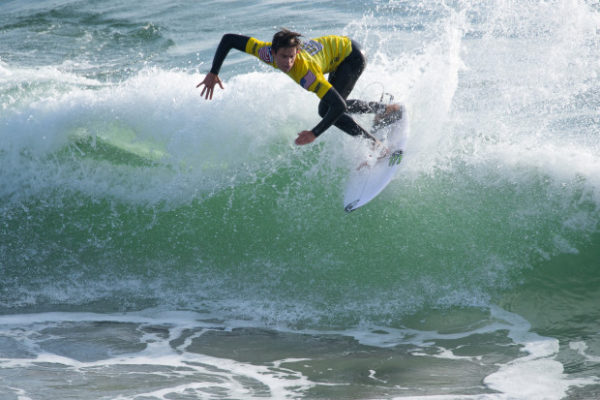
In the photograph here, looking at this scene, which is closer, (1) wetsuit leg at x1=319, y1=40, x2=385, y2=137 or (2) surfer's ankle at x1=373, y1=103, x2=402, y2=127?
(1) wetsuit leg at x1=319, y1=40, x2=385, y2=137

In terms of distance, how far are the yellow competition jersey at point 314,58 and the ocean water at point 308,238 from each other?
38.3 inches

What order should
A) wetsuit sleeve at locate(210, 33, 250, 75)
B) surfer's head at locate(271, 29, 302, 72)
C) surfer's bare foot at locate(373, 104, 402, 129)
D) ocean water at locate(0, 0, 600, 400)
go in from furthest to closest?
surfer's bare foot at locate(373, 104, 402, 129), wetsuit sleeve at locate(210, 33, 250, 75), surfer's head at locate(271, 29, 302, 72), ocean water at locate(0, 0, 600, 400)

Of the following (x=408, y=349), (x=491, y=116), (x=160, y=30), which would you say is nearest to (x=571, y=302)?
(x=408, y=349)

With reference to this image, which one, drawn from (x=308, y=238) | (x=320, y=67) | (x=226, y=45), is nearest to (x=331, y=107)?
(x=320, y=67)

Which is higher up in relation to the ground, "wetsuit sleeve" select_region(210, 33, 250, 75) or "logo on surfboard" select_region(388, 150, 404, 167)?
"wetsuit sleeve" select_region(210, 33, 250, 75)

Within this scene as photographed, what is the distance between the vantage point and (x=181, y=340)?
15.8 ft

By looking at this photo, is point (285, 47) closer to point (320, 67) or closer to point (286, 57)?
point (286, 57)

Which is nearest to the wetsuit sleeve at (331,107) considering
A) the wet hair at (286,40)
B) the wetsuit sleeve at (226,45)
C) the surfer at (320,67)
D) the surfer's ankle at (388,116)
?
the surfer at (320,67)

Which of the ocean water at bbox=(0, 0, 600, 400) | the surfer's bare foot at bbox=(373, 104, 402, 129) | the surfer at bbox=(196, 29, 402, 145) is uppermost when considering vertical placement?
the surfer at bbox=(196, 29, 402, 145)

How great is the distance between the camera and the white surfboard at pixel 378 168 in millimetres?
5781

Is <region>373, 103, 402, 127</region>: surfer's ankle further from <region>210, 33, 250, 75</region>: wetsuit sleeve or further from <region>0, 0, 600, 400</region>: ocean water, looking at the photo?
<region>210, 33, 250, 75</region>: wetsuit sleeve

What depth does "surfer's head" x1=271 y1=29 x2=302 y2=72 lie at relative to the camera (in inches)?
173

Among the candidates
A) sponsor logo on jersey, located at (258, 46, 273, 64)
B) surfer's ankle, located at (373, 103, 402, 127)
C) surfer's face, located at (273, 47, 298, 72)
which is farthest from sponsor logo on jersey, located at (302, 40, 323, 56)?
surfer's ankle, located at (373, 103, 402, 127)

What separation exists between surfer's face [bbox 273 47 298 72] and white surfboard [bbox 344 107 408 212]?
5.59ft
